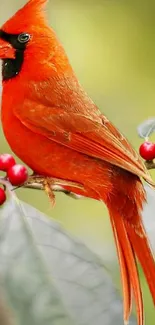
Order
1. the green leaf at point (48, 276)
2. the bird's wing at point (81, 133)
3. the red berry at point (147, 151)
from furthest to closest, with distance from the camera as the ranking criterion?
1. the red berry at point (147, 151)
2. the bird's wing at point (81, 133)
3. the green leaf at point (48, 276)

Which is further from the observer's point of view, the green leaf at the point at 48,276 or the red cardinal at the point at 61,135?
the red cardinal at the point at 61,135

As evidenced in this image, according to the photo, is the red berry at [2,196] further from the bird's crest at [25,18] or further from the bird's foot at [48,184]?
the bird's crest at [25,18]

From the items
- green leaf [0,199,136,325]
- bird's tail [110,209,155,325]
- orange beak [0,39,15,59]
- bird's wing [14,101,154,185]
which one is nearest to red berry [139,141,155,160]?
bird's wing [14,101,154,185]

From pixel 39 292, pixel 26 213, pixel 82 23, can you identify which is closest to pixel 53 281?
pixel 39 292

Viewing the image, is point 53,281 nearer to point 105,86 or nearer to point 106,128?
point 106,128

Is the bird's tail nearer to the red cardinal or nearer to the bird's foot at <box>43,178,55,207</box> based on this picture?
the red cardinal

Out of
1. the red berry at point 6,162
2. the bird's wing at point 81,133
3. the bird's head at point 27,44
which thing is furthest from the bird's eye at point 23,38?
the red berry at point 6,162

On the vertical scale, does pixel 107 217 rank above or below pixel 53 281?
→ above
